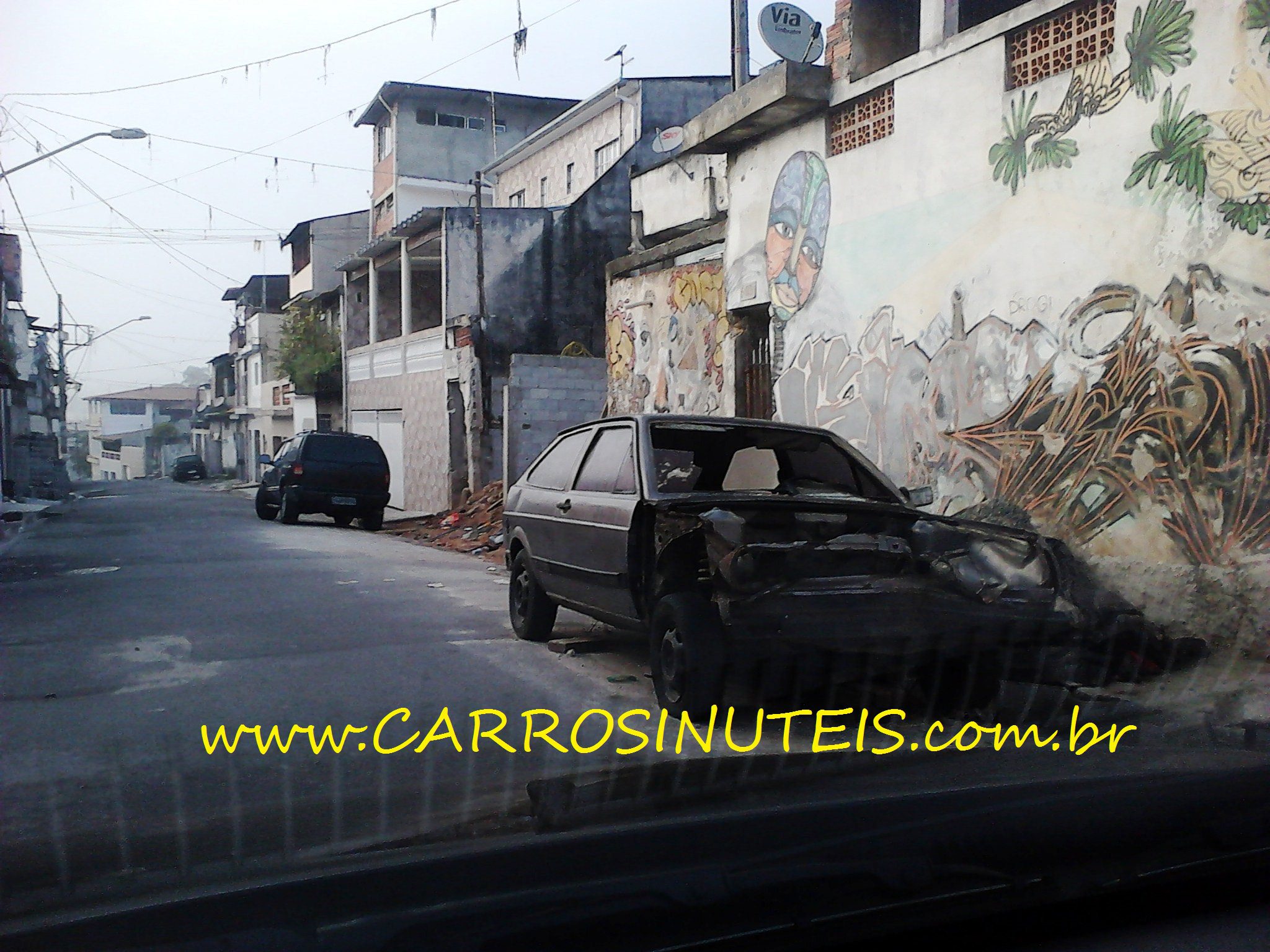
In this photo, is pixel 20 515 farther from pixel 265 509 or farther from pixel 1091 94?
pixel 1091 94

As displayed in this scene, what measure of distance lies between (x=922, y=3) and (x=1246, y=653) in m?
6.11

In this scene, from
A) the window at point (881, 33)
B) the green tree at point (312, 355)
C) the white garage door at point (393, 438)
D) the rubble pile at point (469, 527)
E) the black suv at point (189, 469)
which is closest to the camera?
the window at point (881, 33)

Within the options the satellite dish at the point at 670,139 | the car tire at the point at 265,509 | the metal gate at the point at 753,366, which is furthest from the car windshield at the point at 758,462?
the car tire at the point at 265,509

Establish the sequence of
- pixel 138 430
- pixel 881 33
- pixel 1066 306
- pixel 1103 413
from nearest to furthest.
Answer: pixel 1103 413 → pixel 1066 306 → pixel 881 33 → pixel 138 430

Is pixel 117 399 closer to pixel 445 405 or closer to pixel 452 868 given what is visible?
pixel 445 405

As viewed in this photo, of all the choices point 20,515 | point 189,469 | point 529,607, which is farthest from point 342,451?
point 189,469

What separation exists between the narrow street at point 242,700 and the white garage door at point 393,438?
14587mm

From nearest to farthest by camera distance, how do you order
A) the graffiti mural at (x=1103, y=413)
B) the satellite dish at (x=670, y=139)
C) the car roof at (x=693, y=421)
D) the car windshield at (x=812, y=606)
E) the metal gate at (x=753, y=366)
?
the car windshield at (x=812, y=606) < the car roof at (x=693, y=421) < the graffiti mural at (x=1103, y=413) < the metal gate at (x=753, y=366) < the satellite dish at (x=670, y=139)

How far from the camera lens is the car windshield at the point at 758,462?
6.91m

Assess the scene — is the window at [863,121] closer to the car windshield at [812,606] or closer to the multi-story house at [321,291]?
the car windshield at [812,606]

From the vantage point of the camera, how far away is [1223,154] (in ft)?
22.8

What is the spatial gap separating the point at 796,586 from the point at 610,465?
1899 mm

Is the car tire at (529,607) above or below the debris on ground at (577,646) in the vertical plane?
above

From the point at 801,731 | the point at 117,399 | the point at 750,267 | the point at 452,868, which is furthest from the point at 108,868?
the point at 117,399
